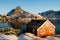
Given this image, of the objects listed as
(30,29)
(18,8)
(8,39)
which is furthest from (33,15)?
(8,39)

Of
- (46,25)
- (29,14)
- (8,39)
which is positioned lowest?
(8,39)

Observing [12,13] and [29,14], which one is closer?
[29,14]

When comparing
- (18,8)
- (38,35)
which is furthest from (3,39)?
(18,8)

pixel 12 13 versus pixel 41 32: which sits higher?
pixel 12 13

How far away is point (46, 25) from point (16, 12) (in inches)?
1640

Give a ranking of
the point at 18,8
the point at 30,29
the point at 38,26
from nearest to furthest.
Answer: the point at 38,26 → the point at 30,29 → the point at 18,8

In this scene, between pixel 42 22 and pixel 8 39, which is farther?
pixel 42 22

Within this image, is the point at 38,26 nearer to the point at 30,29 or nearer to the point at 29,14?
the point at 30,29

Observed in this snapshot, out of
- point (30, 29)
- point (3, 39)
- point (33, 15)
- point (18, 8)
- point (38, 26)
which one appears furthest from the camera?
point (18, 8)

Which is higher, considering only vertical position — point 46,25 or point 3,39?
point 46,25

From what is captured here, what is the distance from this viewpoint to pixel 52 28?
104ft

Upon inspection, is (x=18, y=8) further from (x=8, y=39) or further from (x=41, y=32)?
(x=8, y=39)

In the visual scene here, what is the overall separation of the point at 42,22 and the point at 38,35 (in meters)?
2.46

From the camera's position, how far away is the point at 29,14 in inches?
2420
